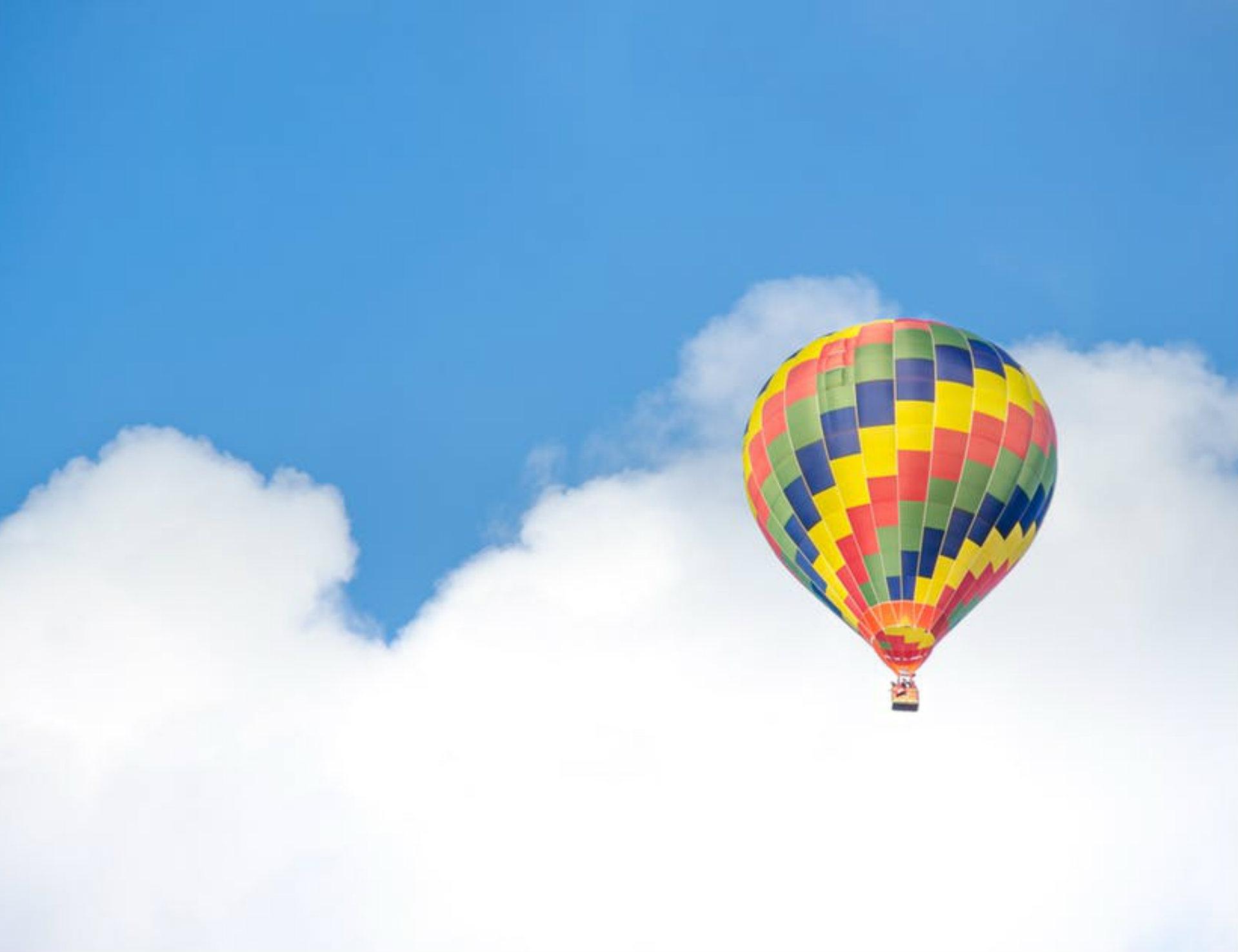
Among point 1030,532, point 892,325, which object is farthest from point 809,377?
point 1030,532

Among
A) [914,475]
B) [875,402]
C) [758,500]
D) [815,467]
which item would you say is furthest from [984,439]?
[758,500]

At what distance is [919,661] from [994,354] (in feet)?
24.5

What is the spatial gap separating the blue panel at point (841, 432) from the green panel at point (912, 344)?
1807 millimetres

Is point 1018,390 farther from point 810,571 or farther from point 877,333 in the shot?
point 810,571

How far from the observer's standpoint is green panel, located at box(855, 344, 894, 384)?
59.5 m

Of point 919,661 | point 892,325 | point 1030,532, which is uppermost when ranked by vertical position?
point 892,325

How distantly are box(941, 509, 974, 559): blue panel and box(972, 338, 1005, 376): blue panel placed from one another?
3743mm

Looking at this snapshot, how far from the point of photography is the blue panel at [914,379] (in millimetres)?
59125

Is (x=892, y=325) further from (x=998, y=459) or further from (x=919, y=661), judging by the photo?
(x=919, y=661)

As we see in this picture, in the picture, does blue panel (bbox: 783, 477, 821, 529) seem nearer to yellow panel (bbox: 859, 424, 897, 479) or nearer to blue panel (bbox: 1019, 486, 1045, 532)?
yellow panel (bbox: 859, 424, 897, 479)

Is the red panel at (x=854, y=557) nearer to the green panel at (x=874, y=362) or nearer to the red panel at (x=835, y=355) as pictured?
the green panel at (x=874, y=362)

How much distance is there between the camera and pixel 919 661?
5803 cm

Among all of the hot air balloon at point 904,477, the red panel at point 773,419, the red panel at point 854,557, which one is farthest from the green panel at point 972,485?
the red panel at point 773,419

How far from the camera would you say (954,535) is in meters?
58.2
